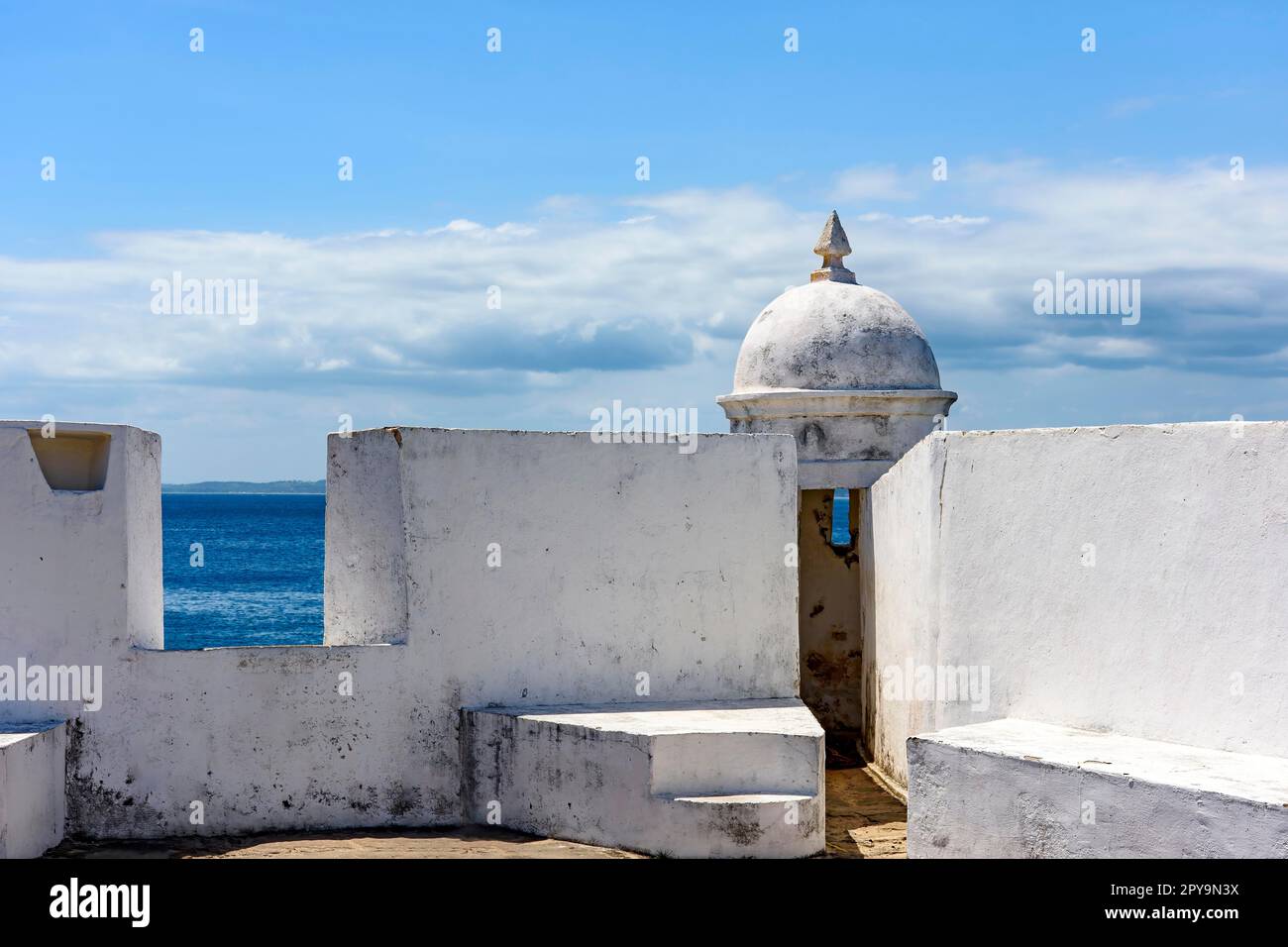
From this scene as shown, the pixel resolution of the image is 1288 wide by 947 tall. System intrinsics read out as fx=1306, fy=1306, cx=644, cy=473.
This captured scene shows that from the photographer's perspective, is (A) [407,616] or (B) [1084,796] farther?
(A) [407,616]

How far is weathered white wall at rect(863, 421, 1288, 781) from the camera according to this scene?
5.75m

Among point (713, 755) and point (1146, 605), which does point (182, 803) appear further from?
point (1146, 605)

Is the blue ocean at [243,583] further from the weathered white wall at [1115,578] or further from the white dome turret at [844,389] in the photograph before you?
the weathered white wall at [1115,578]

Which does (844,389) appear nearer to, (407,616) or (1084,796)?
(407,616)

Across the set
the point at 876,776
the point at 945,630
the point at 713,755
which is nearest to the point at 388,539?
the point at 713,755

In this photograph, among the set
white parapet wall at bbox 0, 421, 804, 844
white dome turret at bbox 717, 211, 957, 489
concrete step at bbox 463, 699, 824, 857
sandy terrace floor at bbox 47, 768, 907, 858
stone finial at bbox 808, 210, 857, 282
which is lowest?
sandy terrace floor at bbox 47, 768, 907, 858

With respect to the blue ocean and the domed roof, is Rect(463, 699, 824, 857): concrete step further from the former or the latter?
the blue ocean

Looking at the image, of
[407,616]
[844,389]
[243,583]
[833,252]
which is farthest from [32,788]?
[243,583]

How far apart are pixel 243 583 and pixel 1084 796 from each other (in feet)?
158

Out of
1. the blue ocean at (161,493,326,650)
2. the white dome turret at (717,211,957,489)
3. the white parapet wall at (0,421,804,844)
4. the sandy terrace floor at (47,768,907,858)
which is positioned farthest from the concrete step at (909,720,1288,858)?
the blue ocean at (161,493,326,650)

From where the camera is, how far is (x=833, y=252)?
11.7 meters

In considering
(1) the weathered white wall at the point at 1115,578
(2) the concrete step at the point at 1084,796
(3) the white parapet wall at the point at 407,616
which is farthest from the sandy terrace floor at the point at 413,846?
(2) the concrete step at the point at 1084,796

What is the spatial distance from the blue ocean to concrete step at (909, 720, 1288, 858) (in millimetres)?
16108

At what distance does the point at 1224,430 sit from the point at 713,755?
3.33m
